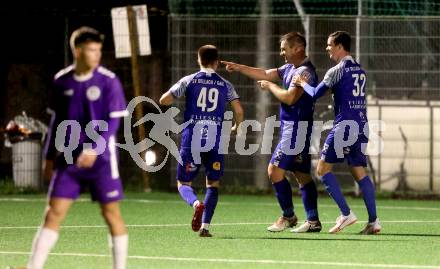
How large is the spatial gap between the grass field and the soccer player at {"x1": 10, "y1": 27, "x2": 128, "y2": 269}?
1123 mm

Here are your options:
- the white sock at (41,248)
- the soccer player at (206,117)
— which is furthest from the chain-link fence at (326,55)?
the white sock at (41,248)

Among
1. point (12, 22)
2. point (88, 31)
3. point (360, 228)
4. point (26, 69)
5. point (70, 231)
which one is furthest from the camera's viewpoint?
point (12, 22)

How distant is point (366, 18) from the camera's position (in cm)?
1895

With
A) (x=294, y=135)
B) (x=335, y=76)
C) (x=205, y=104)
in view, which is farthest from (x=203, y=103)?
(x=335, y=76)

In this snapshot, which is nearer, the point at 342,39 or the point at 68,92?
the point at 68,92

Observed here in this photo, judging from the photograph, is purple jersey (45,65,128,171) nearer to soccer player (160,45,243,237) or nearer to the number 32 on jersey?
soccer player (160,45,243,237)

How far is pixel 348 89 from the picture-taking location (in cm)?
1273

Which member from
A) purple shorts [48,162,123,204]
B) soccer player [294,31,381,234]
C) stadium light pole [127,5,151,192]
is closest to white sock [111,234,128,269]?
purple shorts [48,162,123,204]

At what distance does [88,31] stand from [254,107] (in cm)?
1112

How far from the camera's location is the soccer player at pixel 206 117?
489 inches

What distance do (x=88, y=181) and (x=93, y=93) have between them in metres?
0.61

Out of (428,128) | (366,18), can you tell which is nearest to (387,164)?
(428,128)

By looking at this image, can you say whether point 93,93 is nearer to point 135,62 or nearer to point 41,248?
point 41,248

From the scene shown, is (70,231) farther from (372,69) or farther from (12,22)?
(12,22)
